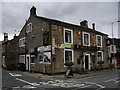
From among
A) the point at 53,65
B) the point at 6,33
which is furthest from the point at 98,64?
the point at 6,33

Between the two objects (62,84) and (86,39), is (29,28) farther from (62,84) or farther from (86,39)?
(62,84)

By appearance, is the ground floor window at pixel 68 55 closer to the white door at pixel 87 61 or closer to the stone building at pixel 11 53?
the white door at pixel 87 61

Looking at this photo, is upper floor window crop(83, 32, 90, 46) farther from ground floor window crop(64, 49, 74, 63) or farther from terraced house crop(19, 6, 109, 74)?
ground floor window crop(64, 49, 74, 63)

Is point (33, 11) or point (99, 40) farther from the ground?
point (33, 11)

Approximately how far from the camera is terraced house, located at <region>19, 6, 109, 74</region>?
1898 centimetres

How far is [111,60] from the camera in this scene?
28.8 meters

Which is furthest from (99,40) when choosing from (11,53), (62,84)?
(11,53)

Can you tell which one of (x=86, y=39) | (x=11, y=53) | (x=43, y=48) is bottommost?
(x=11, y=53)

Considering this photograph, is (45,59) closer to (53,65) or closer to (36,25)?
(53,65)

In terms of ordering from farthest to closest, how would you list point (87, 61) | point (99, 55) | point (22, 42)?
point (22, 42) → point (99, 55) → point (87, 61)

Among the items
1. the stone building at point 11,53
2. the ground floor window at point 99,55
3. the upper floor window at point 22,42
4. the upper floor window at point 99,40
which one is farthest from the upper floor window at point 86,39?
the stone building at point 11,53

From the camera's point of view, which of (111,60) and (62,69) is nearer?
(62,69)

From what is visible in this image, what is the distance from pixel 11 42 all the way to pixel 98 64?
61.5ft

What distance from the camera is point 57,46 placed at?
19.0 m
